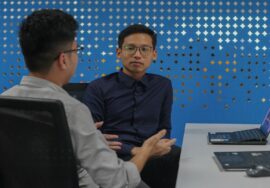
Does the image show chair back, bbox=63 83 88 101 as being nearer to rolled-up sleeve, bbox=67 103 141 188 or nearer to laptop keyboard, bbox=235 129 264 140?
laptop keyboard, bbox=235 129 264 140

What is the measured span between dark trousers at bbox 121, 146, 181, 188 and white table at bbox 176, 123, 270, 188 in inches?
7.0

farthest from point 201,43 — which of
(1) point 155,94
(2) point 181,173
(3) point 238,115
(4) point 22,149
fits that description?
(4) point 22,149

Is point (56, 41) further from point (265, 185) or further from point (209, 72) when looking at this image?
point (209, 72)

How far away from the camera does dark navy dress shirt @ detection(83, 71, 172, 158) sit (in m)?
2.12

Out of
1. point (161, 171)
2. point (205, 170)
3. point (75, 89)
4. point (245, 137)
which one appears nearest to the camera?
point (205, 170)

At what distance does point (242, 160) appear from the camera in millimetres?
1460

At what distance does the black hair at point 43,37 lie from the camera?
4.01ft

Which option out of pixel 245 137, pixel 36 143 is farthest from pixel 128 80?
Answer: pixel 36 143

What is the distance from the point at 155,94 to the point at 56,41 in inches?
42.2

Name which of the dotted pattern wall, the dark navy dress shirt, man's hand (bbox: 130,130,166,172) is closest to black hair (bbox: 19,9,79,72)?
man's hand (bbox: 130,130,166,172)

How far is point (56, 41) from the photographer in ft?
4.05

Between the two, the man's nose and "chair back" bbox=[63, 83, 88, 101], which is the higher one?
the man's nose

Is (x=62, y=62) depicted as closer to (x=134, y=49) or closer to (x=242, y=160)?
(x=242, y=160)

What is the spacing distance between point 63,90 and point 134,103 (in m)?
0.96
